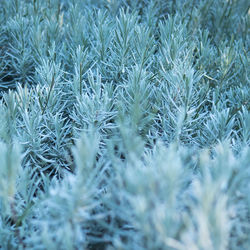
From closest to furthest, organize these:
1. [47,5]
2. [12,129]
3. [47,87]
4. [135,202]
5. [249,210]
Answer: [135,202], [249,210], [12,129], [47,87], [47,5]

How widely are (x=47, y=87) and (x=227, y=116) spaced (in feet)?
1.88

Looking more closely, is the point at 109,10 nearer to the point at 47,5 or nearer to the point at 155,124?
the point at 47,5

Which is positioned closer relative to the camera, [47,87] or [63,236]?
[63,236]

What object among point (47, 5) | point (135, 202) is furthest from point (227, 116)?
point (47, 5)

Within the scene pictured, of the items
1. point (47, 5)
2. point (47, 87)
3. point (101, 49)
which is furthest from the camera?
point (47, 5)

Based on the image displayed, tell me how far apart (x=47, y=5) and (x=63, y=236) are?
126cm

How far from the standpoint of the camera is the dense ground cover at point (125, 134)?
2.33 feet

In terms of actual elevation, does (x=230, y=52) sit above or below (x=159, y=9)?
below

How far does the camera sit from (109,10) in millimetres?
1762

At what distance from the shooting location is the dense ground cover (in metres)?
0.71

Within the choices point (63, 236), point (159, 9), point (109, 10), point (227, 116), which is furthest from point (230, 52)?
point (63, 236)

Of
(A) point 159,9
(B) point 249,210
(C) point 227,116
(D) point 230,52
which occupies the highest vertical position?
(A) point 159,9

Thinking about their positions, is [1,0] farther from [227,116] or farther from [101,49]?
[227,116]

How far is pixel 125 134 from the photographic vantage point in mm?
793
